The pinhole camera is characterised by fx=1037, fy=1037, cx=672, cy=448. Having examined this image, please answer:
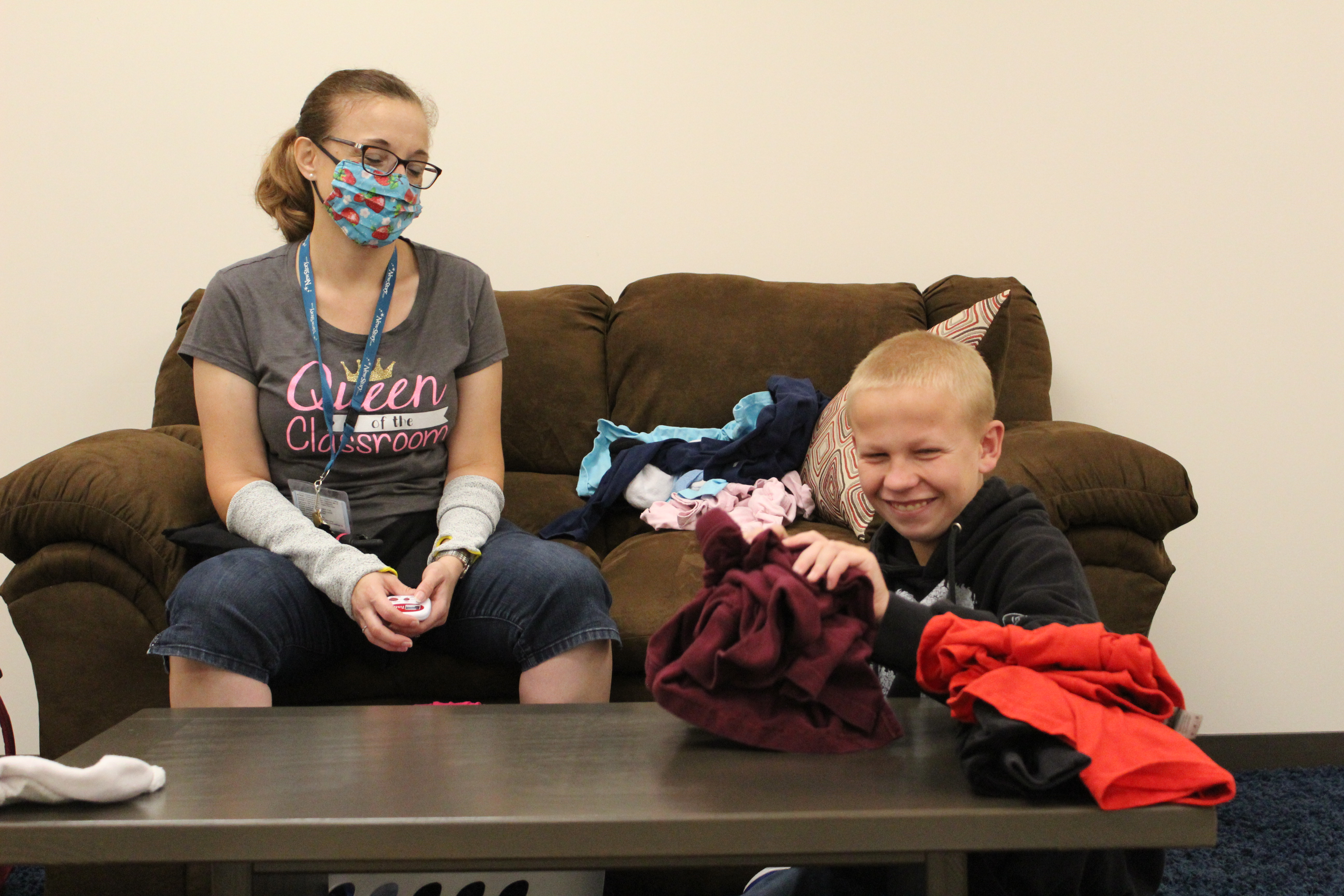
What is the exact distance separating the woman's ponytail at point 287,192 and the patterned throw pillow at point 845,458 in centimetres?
103

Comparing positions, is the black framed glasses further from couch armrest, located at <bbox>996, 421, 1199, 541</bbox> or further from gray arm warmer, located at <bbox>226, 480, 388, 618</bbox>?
couch armrest, located at <bbox>996, 421, 1199, 541</bbox>

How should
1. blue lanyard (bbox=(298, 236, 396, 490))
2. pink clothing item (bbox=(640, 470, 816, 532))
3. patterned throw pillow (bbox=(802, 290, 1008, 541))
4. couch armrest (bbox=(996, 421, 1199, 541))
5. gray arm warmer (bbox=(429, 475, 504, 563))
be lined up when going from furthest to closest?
pink clothing item (bbox=(640, 470, 816, 532))
patterned throw pillow (bbox=(802, 290, 1008, 541))
couch armrest (bbox=(996, 421, 1199, 541))
blue lanyard (bbox=(298, 236, 396, 490))
gray arm warmer (bbox=(429, 475, 504, 563))

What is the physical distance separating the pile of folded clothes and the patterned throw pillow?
0.05 metres

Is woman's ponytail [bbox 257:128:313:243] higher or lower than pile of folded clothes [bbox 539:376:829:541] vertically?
higher

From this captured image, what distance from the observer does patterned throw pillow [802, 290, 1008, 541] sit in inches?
76.9

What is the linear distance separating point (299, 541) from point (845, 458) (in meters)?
1.01

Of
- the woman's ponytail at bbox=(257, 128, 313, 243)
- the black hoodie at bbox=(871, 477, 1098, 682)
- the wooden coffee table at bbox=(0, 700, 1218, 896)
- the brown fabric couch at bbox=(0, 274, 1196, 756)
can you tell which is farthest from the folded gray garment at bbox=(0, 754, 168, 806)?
→ the woman's ponytail at bbox=(257, 128, 313, 243)

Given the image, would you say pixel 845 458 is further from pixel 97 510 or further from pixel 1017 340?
pixel 97 510

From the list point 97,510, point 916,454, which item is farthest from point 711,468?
point 97,510

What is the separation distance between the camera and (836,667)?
0.97 m

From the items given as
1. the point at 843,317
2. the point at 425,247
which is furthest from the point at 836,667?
the point at 843,317

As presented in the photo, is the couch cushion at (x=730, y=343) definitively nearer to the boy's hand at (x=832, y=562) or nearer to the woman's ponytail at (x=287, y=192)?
the woman's ponytail at (x=287, y=192)

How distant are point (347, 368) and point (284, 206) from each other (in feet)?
1.16

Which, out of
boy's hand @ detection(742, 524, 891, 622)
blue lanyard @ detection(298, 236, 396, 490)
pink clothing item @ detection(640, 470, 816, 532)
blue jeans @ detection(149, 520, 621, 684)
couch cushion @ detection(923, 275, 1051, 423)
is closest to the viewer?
boy's hand @ detection(742, 524, 891, 622)
